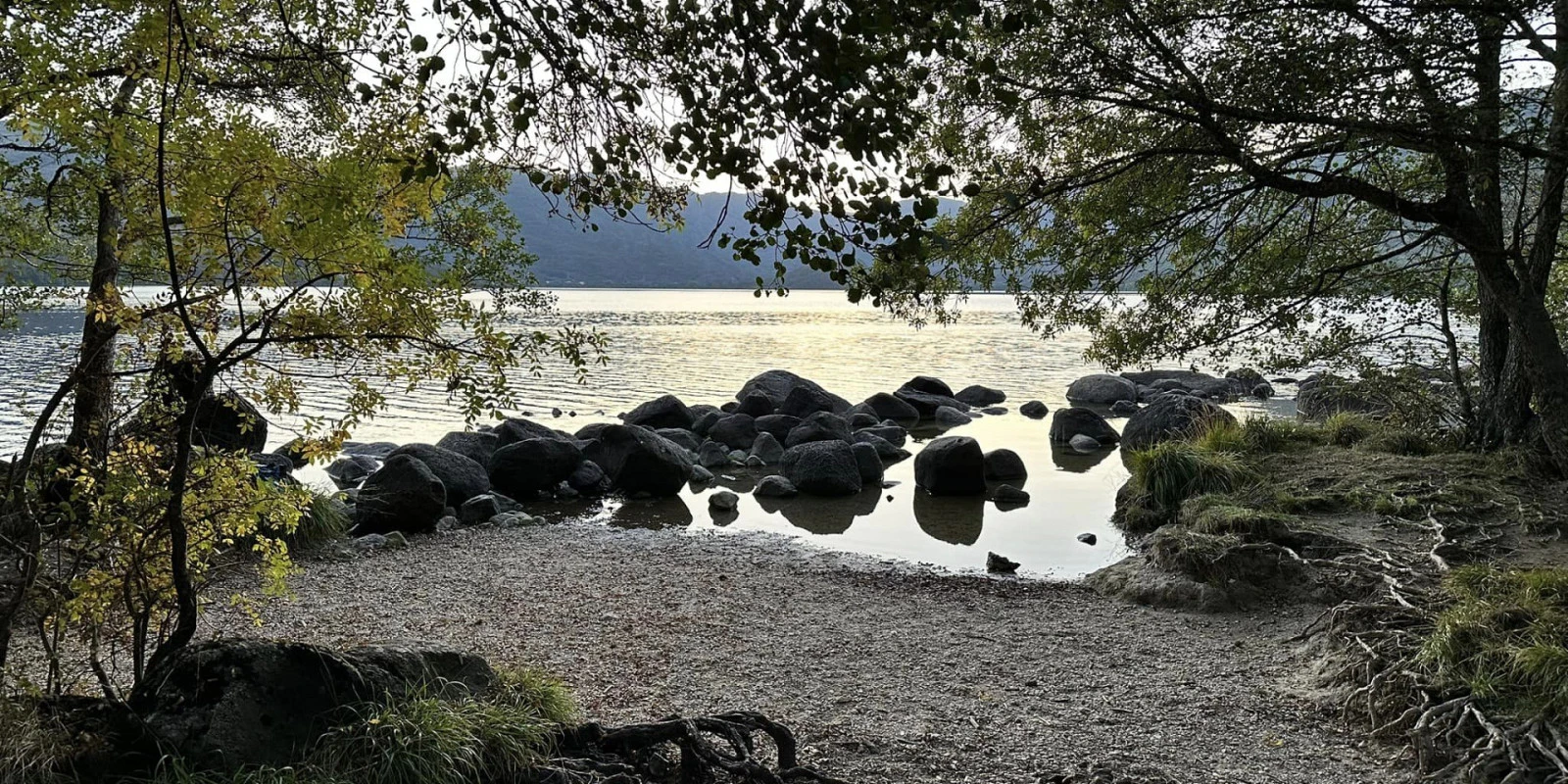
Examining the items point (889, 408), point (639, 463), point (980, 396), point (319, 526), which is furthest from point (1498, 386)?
point (980, 396)

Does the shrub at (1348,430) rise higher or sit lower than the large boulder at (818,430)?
higher

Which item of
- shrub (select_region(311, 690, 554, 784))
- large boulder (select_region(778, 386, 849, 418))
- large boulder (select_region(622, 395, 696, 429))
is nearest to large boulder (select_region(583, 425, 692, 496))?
large boulder (select_region(622, 395, 696, 429))

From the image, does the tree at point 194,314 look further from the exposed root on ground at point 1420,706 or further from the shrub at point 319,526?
the shrub at point 319,526

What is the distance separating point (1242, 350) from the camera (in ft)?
39.9

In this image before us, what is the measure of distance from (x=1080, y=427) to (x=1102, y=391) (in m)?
9.92

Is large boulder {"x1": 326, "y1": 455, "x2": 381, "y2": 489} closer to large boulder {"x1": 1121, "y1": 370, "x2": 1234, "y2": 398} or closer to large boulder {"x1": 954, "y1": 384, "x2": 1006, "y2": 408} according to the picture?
large boulder {"x1": 954, "y1": 384, "x2": 1006, "y2": 408}

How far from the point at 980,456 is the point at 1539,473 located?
8848mm

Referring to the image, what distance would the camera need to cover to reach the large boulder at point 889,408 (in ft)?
95.1

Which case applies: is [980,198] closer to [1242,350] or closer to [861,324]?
[1242,350]

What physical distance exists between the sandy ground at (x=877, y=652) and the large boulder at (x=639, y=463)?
514 cm

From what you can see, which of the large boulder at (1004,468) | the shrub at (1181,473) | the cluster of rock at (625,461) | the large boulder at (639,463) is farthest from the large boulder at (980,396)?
the shrub at (1181,473)

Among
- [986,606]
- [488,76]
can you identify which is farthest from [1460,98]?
[488,76]

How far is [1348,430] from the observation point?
52.8ft

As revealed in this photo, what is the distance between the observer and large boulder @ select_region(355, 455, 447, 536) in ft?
46.0
